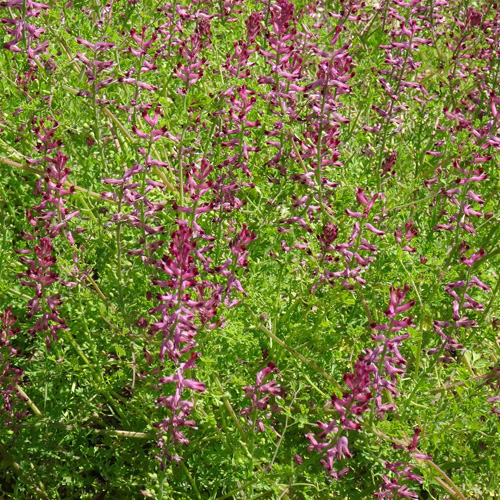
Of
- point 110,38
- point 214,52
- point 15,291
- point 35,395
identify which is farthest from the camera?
point 214,52

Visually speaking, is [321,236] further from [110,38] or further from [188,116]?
[110,38]

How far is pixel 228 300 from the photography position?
3.79 m

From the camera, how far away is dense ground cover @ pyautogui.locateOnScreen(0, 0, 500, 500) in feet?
12.4

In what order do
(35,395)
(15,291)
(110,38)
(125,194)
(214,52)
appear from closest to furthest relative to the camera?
(125,194), (15,291), (35,395), (110,38), (214,52)

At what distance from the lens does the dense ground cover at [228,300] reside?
3.77 metres

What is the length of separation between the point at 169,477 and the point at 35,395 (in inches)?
45.4

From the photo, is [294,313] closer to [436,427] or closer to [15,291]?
[436,427]

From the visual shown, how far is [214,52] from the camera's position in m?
6.06

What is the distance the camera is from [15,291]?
4.14 m

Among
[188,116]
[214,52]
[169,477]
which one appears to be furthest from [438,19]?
[169,477]

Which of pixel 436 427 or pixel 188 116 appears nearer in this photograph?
pixel 436 427

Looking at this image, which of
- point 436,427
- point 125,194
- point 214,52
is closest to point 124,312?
point 125,194

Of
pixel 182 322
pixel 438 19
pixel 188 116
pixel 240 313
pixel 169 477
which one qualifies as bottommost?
pixel 169 477

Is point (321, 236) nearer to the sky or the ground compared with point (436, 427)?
nearer to the sky
